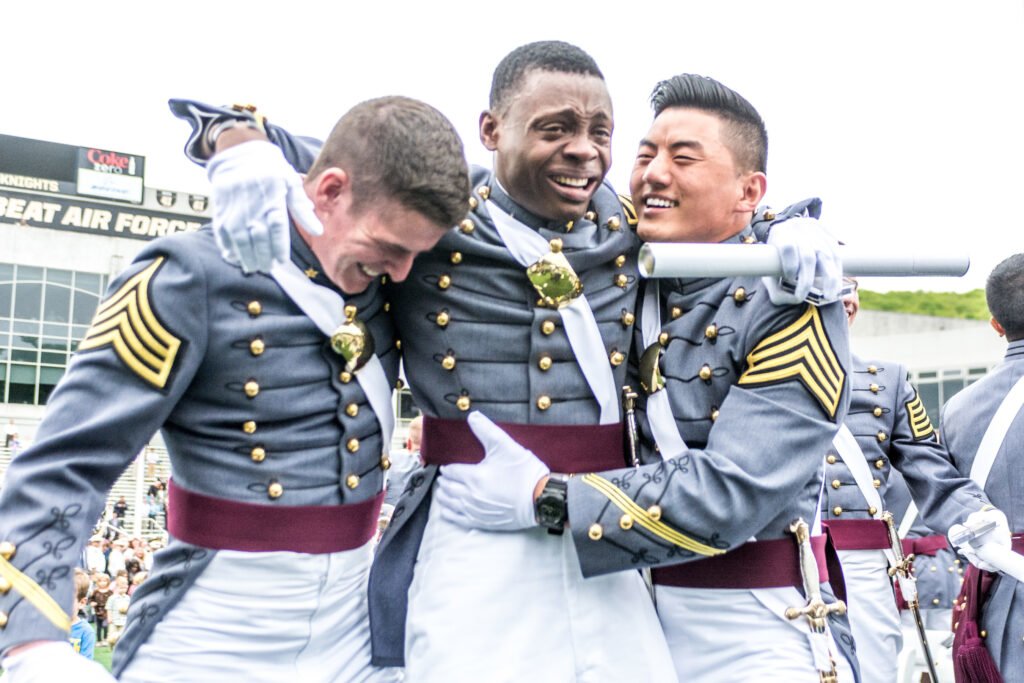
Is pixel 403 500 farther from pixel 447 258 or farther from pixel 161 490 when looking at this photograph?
pixel 161 490

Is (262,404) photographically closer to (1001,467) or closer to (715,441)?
(715,441)

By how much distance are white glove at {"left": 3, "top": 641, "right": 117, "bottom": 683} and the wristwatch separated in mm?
1044

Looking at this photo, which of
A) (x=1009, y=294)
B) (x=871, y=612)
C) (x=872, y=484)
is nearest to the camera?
(x=1009, y=294)

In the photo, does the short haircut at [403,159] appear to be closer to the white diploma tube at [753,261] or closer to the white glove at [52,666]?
the white diploma tube at [753,261]

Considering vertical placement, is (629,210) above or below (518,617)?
above

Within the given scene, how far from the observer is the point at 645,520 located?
9.82 ft

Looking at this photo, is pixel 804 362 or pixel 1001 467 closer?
pixel 804 362

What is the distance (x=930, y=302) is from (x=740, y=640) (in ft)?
240

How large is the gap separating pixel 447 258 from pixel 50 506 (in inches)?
45.2

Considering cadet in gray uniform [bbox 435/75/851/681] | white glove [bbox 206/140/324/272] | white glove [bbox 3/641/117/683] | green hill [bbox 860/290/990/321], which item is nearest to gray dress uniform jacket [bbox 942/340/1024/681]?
cadet in gray uniform [bbox 435/75/851/681]

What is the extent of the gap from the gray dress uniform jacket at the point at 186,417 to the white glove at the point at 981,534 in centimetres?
273

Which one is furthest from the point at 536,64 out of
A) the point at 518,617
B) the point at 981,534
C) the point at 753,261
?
the point at 981,534

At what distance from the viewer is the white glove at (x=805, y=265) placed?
10.1 feet

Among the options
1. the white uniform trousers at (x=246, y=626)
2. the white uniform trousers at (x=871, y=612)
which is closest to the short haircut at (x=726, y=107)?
the white uniform trousers at (x=246, y=626)
